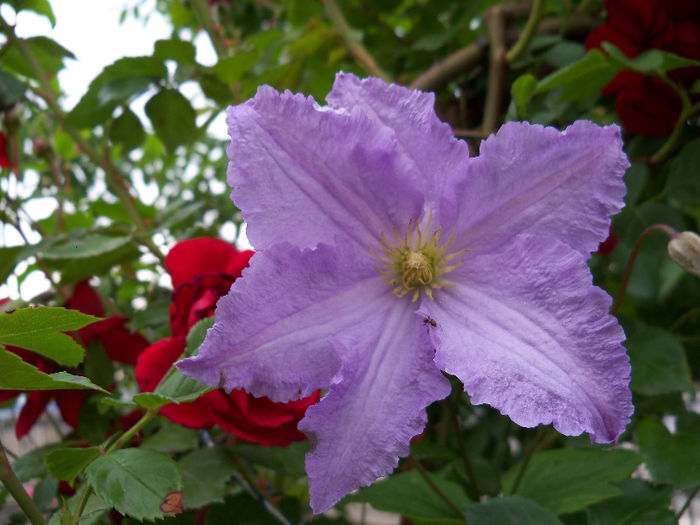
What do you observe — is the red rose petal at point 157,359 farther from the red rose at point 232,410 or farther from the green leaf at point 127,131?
the green leaf at point 127,131

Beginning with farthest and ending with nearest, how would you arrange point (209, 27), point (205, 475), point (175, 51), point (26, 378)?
point (209, 27), point (175, 51), point (205, 475), point (26, 378)

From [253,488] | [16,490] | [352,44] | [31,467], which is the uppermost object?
[352,44]

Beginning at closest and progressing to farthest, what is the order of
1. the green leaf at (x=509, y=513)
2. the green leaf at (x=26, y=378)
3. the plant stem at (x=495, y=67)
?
the green leaf at (x=26, y=378) → the green leaf at (x=509, y=513) → the plant stem at (x=495, y=67)

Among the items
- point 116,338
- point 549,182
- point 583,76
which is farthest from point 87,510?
point 583,76

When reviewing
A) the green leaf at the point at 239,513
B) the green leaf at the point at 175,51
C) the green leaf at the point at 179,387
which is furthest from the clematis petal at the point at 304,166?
the green leaf at the point at 175,51

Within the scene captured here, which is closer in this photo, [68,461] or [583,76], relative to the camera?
[68,461]

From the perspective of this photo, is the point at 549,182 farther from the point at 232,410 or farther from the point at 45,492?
the point at 45,492
